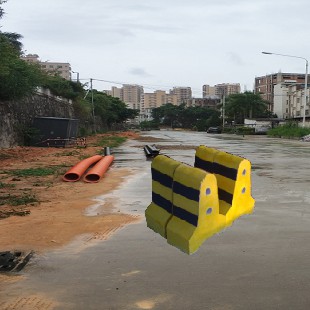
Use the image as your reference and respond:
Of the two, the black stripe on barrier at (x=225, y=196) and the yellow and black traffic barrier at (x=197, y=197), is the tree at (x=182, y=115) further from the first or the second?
the black stripe on barrier at (x=225, y=196)

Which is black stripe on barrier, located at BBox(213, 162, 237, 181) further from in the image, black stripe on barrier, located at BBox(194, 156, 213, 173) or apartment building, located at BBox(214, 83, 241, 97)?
apartment building, located at BBox(214, 83, 241, 97)

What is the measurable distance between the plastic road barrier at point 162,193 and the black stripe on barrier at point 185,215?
5.1 inches

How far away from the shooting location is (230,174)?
3.71 metres

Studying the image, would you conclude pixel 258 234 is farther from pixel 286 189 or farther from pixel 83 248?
pixel 286 189

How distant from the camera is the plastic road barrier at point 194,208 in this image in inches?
126

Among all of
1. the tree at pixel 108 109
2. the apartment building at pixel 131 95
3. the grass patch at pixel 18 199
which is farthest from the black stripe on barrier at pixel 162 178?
the apartment building at pixel 131 95

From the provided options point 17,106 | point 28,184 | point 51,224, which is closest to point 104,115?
point 17,106

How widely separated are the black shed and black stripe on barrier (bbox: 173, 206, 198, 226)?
25194mm

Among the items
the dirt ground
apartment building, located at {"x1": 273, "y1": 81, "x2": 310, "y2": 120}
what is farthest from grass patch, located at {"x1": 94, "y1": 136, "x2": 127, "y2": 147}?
apartment building, located at {"x1": 273, "y1": 81, "x2": 310, "y2": 120}

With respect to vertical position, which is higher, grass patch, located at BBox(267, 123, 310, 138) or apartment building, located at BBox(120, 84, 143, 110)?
apartment building, located at BBox(120, 84, 143, 110)

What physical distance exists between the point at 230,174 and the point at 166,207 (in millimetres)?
642

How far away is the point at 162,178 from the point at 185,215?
500 millimetres

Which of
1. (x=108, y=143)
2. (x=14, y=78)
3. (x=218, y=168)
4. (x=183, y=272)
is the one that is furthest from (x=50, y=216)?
(x=108, y=143)

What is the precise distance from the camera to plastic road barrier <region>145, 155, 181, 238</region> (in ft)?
12.0
